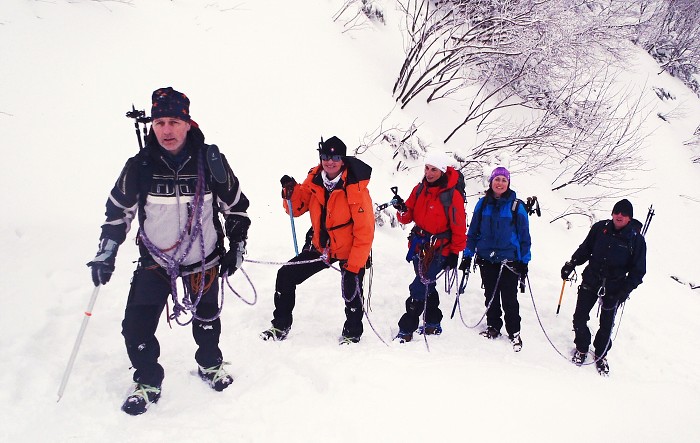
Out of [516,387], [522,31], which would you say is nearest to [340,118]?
[522,31]

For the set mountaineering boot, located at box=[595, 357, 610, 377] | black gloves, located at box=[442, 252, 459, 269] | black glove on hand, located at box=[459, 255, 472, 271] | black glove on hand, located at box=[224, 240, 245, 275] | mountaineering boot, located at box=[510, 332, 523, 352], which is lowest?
mountaineering boot, located at box=[595, 357, 610, 377]

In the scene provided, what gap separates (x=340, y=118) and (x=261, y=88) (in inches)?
67.8

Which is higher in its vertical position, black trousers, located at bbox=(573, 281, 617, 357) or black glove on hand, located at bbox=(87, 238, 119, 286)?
black glove on hand, located at bbox=(87, 238, 119, 286)

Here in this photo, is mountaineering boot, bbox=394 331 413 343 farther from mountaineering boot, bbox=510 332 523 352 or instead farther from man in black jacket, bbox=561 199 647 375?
man in black jacket, bbox=561 199 647 375

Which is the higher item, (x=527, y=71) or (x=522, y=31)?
(x=522, y=31)

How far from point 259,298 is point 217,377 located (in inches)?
58.6

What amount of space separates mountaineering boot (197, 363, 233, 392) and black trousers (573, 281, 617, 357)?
400 centimetres

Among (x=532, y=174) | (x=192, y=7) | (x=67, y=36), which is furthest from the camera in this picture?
(x=532, y=174)

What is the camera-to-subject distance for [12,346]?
3.28 m

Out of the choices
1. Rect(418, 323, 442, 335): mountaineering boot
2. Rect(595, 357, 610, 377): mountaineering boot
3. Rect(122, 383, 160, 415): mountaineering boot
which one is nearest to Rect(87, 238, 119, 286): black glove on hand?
Rect(122, 383, 160, 415): mountaineering boot

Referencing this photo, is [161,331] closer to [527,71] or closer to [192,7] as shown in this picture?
[192,7]

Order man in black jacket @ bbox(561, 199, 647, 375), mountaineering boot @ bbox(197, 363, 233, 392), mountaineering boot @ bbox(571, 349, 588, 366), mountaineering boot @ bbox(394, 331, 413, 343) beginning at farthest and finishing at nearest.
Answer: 1. mountaineering boot @ bbox(571, 349, 588, 366)
2. mountaineering boot @ bbox(394, 331, 413, 343)
3. man in black jacket @ bbox(561, 199, 647, 375)
4. mountaineering boot @ bbox(197, 363, 233, 392)

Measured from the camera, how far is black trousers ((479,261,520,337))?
466 cm

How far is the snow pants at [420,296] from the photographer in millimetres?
4367
